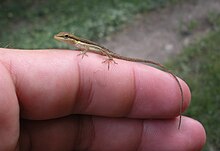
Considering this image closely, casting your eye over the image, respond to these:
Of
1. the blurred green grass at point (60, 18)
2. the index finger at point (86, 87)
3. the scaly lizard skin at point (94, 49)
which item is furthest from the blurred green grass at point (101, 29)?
the index finger at point (86, 87)

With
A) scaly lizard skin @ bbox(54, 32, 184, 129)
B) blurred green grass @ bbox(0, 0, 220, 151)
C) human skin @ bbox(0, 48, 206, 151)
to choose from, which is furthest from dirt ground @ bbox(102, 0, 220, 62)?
human skin @ bbox(0, 48, 206, 151)

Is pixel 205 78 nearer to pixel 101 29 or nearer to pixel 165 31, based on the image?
pixel 165 31

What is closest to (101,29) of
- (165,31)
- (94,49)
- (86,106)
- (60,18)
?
(60,18)

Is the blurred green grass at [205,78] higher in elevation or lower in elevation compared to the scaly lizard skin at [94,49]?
lower

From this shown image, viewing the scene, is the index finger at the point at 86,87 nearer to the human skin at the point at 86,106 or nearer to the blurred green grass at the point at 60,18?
the human skin at the point at 86,106

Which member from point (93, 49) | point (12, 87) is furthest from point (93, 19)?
point (12, 87)

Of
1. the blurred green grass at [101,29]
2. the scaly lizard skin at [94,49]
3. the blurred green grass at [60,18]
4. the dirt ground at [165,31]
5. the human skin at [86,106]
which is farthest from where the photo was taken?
the blurred green grass at [60,18]

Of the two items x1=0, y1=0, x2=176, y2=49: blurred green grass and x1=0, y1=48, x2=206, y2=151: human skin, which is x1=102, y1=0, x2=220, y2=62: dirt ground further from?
x1=0, y1=48, x2=206, y2=151: human skin
